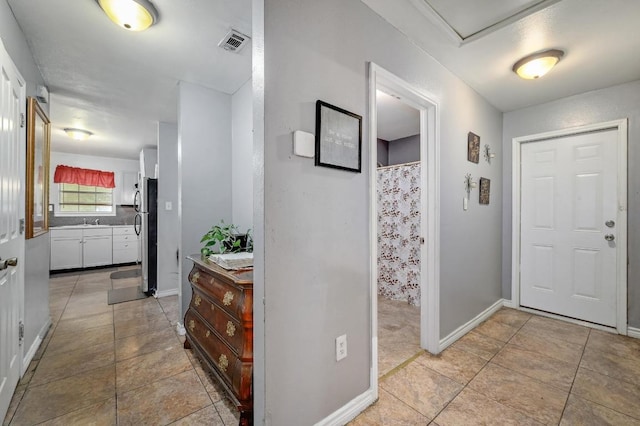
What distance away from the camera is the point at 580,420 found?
150cm

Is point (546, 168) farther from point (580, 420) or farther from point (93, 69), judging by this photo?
point (93, 69)

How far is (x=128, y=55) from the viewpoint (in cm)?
223

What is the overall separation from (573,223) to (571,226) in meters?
0.04

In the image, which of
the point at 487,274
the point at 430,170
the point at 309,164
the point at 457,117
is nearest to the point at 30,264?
the point at 309,164

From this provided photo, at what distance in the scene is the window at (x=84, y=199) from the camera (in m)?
5.61

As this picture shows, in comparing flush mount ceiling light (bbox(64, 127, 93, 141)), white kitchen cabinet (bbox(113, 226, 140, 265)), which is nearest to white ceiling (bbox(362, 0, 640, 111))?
flush mount ceiling light (bbox(64, 127, 93, 141))

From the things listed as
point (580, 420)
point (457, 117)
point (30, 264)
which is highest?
point (457, 117)

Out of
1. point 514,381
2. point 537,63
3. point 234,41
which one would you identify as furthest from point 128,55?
point 514,381

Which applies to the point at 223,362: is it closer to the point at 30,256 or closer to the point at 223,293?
the point at 223,293

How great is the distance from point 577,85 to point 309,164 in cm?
300

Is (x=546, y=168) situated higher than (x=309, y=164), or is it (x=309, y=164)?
(x=546, y=168)

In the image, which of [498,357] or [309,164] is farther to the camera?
[498,357]

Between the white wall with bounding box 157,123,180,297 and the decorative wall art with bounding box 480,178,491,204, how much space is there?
3734mm

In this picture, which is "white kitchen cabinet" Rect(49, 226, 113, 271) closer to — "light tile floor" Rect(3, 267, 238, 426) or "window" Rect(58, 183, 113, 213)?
"window" Rect(58, 183, 113, 213)
